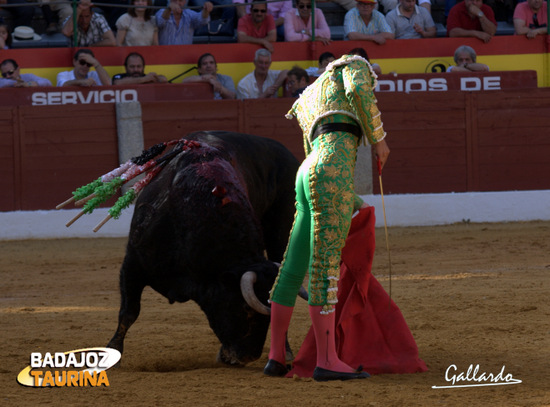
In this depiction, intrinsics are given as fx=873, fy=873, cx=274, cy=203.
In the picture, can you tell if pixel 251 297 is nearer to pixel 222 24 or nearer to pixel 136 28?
pixel 136 28

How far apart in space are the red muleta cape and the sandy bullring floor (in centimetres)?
12

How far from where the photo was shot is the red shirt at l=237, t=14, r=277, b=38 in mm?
9000

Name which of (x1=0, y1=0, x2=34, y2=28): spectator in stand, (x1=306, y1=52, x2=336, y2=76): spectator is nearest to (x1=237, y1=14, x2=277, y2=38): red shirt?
(x1=306, y1=52, x2=336, y2=76): spectator

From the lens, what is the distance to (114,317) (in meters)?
4.61

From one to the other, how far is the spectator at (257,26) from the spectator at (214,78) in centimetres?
48

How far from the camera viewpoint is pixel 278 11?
372 inches

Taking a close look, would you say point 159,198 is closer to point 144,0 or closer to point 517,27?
point 144,0

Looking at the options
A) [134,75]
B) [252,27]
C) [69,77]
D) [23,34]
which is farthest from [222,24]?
[23,34]

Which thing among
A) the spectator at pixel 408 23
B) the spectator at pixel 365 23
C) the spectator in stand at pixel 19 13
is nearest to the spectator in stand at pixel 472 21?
the spectator at pixel 408 23

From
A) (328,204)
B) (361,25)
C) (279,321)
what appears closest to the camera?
(328,204)

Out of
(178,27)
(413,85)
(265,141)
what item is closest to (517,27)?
(413,85)

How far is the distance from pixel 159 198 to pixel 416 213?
5521 mm

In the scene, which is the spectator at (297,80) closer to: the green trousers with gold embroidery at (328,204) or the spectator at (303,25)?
the spectator at (303,25)

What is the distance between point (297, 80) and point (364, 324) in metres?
5.42
